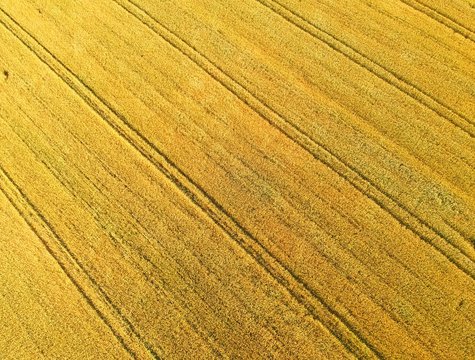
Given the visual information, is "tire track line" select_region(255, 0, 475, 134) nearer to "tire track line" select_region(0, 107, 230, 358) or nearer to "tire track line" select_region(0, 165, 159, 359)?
"tire track line" select_region(0, 107, 230, 358)

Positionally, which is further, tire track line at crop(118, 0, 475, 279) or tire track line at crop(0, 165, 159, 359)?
tire track line at crop(118, 0, 475, 279)

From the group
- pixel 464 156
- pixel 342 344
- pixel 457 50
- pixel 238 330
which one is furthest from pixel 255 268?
pixel 457 50

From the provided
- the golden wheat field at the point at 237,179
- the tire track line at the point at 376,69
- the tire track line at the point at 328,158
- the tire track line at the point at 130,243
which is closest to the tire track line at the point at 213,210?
A: the golden wheat field at the point at 237,179

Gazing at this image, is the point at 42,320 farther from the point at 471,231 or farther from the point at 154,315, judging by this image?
the point at 471,231

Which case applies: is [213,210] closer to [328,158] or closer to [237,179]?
[237,179]

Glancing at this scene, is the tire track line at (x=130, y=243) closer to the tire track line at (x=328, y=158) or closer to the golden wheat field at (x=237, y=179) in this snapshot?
the golden wheat field at (x=237, y=179)

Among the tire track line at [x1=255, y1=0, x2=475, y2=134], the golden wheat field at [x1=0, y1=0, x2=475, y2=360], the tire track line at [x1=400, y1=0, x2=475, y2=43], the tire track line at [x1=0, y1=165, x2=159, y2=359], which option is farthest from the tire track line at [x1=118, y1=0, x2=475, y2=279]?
the tire track line at [x1=0, y1=165, x2=159, y2=359]
